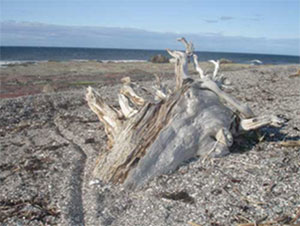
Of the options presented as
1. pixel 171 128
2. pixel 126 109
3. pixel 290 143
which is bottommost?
pixel 290 143

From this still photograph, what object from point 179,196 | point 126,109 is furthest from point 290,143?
point 126,109

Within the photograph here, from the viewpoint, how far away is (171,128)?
8.30 meters

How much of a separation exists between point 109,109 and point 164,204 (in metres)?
3.39

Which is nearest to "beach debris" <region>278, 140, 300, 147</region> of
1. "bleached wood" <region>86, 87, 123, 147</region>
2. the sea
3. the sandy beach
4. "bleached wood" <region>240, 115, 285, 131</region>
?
the sandy beach

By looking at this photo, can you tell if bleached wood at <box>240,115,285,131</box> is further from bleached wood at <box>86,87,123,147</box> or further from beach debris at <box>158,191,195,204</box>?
bleached wood at <box>86,87,123,147</box>

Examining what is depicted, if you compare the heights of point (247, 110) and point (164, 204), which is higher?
point (247, 110)

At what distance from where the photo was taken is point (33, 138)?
11859 mm

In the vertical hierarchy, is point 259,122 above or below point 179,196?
above

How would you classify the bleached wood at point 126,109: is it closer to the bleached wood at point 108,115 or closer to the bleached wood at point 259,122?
the bleached wood at point 108,115

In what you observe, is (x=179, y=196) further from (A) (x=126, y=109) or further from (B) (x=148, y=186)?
(A) (x=126, y=109)

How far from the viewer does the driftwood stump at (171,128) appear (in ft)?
26.1

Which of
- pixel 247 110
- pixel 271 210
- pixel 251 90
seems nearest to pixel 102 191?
pixel 271 210

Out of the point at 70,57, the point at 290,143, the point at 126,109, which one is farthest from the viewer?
the point at 70,57

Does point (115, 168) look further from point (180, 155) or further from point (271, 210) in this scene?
point (271, 210)
